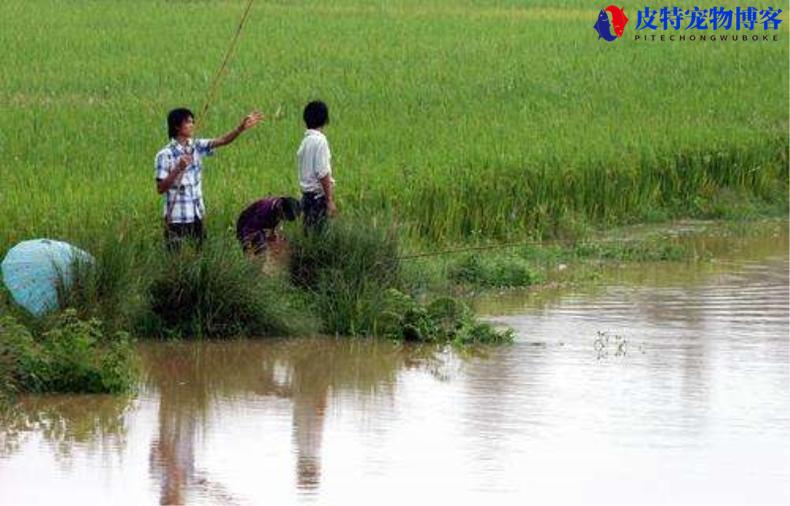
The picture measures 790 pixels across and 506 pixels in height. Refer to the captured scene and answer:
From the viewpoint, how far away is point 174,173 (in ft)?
35.6

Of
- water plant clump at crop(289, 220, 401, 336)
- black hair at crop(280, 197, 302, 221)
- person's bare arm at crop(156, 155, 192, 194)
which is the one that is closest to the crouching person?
black hair at crop(280, 197, 302, 221)

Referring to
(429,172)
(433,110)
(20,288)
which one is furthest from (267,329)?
(433,110)

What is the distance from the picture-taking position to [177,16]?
28.7 metres

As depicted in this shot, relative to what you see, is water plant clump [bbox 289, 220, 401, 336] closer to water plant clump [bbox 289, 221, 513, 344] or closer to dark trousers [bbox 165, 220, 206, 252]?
water plant clump [bbox 289, 221, 513, 344]

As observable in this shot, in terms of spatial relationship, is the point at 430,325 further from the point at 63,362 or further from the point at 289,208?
the point at 63,362

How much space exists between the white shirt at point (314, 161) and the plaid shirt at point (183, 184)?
0.75 meters

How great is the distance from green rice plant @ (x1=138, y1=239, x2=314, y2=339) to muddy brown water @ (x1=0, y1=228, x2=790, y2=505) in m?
0.14

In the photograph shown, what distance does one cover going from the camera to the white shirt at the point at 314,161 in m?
11.6

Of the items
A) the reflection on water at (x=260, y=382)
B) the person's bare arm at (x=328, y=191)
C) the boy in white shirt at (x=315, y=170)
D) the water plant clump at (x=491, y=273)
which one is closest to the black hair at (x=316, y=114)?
the boy in white shirt at (x=315, y=170)

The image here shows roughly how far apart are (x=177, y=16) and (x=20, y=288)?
19014 mm

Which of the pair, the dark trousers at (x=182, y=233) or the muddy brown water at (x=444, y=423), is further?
the dark trousers at (x=182, y=233)

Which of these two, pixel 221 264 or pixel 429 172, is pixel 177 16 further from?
pixel 221 264

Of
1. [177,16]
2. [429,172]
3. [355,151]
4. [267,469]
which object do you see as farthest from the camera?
[177,16]

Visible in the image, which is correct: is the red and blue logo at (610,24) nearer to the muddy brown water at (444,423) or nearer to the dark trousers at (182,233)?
the muddy brown water at (444,423)
